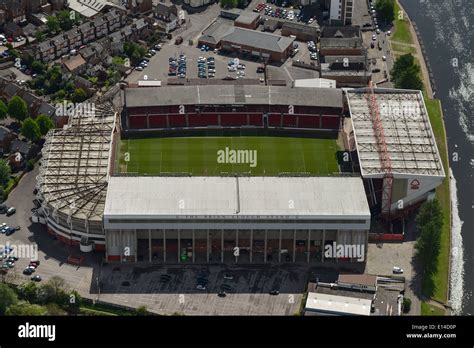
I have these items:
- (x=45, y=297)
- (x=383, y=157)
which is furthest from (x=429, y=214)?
(x=45, y=297)

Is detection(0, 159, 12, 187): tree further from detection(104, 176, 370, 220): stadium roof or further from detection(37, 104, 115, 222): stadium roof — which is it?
detection(104, 176, 370, 220): stadium roof

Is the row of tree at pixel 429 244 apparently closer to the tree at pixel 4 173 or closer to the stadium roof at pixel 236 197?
the stadium roof at pixel 236 197

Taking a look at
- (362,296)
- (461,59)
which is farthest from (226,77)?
(362,296)

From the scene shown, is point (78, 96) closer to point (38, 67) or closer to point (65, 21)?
point (38, 67)

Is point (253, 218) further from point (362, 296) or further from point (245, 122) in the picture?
point (245, 122)

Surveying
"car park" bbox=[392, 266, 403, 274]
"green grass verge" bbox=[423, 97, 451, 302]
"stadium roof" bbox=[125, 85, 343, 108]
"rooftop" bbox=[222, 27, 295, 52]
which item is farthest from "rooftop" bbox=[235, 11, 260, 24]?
"car park" bbox=[392, 266, 403, 274]
